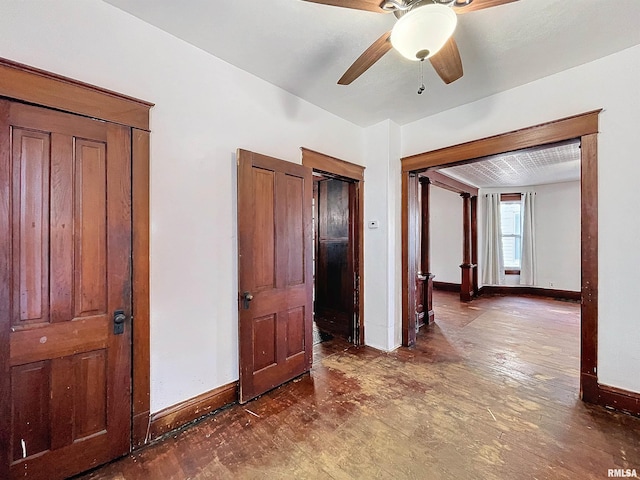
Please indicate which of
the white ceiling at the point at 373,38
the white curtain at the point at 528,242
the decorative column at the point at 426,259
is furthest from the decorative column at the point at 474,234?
the white ceiling at the point at 373,38

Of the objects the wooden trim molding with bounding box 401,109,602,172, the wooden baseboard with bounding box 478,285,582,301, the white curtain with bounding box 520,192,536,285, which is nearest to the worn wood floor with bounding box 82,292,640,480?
the wooden trim molding with bounding box 401,109,602,172

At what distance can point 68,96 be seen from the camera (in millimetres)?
1578

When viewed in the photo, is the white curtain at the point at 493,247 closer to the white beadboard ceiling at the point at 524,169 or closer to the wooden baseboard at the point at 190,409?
the white beadboard ceiling at the point at 524,169

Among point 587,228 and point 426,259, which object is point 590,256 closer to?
point 587,228

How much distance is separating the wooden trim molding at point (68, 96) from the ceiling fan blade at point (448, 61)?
1865mm

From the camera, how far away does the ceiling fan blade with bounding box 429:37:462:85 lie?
5.30 ft

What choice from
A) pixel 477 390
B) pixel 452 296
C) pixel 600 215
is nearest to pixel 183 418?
pixel 477 390

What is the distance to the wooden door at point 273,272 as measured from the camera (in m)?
2.30

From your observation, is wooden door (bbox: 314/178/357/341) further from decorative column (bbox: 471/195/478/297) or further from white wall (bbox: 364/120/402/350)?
decorative column (bbox: 471/195/478/297)

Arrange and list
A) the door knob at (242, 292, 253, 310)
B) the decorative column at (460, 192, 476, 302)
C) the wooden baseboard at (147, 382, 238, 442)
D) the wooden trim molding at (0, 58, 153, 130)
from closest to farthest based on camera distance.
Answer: the wooden trim molding at (0, 58, 153, 130), the wooden baseboard at (147, 382, 238, 442), the door knob at (242, 292, 253, 310), the decorative column at (460, 192, 476, 302)

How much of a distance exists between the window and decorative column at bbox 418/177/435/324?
3430 mm

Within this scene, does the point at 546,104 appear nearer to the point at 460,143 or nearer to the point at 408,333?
the point at 460,143

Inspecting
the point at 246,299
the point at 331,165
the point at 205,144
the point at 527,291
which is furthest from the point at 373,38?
the point at 527,291

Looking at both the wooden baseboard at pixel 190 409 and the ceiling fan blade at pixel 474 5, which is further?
the wooden baseboard at pixel 190 409
